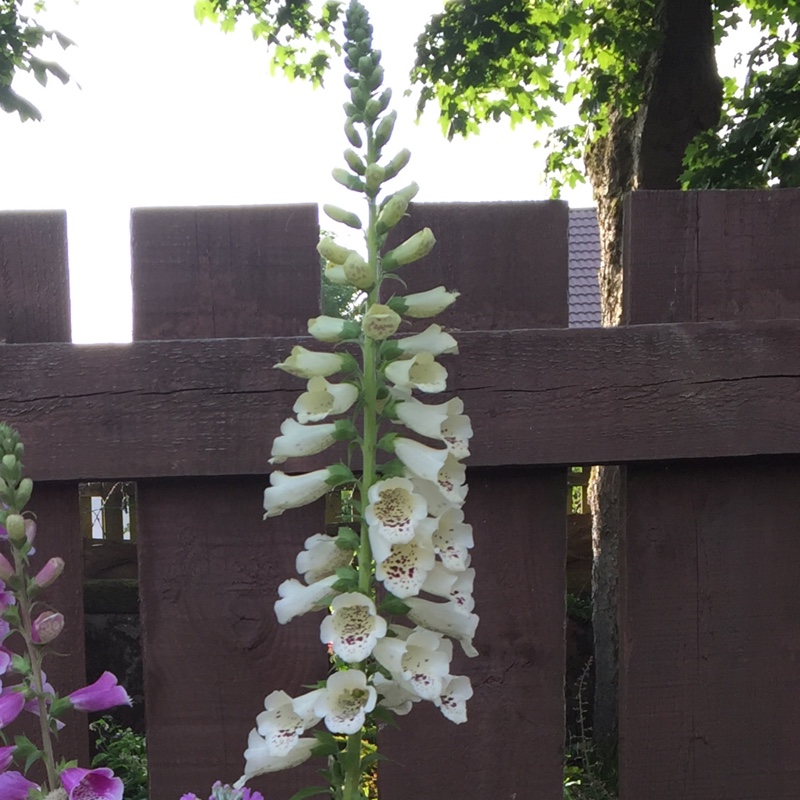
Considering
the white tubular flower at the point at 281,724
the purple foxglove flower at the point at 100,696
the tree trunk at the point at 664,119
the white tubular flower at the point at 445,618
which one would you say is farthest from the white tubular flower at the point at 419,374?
the tree trunk at the point at 664,119

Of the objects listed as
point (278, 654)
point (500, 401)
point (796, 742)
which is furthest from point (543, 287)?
point (796, 742)

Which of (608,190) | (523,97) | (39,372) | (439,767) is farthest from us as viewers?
(523,97)

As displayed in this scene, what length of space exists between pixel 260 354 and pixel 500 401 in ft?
1.27

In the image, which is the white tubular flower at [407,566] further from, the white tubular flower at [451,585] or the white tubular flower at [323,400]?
the white tubular flower at [323,400]

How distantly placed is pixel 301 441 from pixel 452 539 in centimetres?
18

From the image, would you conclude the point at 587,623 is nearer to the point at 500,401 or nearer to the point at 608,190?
the point at 608,190

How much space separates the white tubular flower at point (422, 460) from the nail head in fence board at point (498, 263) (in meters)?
0.65

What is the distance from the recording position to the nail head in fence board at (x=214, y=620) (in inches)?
58.4

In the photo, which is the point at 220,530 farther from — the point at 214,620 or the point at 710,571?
the point at 710,571

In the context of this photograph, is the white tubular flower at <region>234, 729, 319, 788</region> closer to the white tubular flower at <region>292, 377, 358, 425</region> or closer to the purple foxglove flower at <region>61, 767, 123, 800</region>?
the purple foxglove flower at <region>61, 767, 123, 800</region>

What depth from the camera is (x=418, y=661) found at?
0.81 m

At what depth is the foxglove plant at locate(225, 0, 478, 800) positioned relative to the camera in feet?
Answer: 2.59

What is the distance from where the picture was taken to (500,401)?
1447 mm

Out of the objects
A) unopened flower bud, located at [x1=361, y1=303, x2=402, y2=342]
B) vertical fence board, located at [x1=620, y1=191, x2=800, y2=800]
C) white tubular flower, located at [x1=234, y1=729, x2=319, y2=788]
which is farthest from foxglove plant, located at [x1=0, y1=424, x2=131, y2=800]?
vertical fence board, located at [x1=620, y1=191, x2=800, y2=800]
